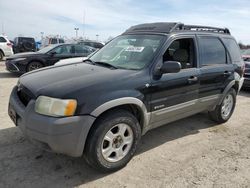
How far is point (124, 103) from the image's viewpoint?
2.99 m

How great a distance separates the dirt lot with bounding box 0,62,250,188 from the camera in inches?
116

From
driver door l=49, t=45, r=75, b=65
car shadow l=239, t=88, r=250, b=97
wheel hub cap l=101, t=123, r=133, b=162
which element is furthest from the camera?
driver door l=49, t=45, r=75, b=65

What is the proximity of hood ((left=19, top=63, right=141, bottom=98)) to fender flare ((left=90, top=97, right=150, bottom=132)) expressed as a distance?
20 centimetres

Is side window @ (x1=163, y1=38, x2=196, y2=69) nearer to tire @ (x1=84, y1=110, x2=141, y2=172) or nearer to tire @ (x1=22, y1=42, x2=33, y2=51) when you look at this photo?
tire @ (x1=84, y1=110, x2=141, y2=172)

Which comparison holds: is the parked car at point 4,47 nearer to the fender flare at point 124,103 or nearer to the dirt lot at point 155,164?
the dirt lot at point 155,164

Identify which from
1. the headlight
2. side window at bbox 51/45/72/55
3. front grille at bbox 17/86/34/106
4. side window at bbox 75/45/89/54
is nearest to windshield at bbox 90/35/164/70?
the headlight

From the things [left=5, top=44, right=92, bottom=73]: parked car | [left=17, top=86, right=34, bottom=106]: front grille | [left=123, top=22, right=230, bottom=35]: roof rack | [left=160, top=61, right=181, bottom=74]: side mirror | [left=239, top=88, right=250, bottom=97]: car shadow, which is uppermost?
→ [left=123, top=22, right=230, bottom=35]: roof rack

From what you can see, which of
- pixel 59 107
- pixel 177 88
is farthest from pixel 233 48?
pixel 59 107

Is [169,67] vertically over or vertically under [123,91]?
over

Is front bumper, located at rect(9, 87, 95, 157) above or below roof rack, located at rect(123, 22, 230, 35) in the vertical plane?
below

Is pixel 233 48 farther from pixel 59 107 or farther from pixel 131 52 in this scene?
pixel 59 107

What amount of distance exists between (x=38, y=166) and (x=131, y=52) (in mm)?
2091

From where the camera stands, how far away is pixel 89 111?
2693 mm

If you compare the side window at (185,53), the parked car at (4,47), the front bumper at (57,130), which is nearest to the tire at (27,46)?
the parked car at (4,47)
